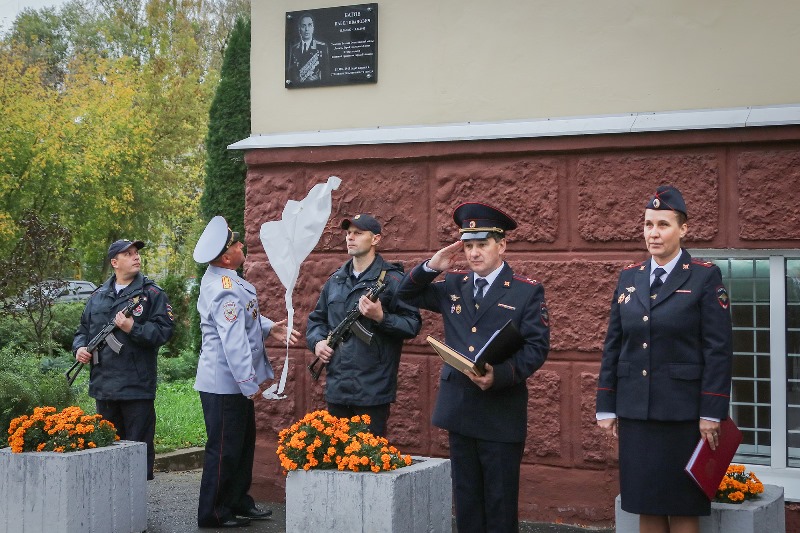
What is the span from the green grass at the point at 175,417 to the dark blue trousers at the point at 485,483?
5141 millimetres

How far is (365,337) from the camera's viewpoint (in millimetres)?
6930

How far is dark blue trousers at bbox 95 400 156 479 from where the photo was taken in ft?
27.0

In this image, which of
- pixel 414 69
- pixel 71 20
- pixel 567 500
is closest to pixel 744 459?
pixel 567 500

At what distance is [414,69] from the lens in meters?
8.21

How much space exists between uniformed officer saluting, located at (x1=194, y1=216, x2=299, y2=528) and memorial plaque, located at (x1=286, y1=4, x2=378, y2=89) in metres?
1.63

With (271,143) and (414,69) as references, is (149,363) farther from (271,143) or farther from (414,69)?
(414,69)

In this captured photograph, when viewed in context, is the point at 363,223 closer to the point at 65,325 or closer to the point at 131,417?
the point at 131,417

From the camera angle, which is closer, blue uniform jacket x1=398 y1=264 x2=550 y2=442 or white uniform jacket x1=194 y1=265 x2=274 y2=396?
blue uniform jacket x1=398 y1=264 x2=550 y2=442

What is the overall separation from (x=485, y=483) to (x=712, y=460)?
1205 millimetres

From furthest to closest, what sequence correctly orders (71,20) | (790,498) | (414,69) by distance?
(71,20)
(414,69)
(790,498)

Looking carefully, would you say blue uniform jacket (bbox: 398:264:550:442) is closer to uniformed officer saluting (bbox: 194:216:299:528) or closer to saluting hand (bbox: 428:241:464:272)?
saluting hand (bbox: 428:241:464:272)

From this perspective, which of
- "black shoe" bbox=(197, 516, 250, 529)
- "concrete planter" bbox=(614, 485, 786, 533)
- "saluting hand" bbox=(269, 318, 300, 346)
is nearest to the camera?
"concrete planter" bbox=(614, 485, 786, 533)

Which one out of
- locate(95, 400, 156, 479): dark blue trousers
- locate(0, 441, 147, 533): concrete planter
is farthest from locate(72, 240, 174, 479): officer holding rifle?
locate(0, 441, 147, 533): concrete planter

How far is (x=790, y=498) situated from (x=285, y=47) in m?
5.10
